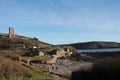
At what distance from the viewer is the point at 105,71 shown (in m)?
19.7

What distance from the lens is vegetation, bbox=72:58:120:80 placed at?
61.9ft

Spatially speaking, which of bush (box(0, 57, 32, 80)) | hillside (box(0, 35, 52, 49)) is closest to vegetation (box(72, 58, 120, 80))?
bush (box(0, 57, 32, 80))

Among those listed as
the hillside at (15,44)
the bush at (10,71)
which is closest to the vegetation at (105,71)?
the bush at (10,71)

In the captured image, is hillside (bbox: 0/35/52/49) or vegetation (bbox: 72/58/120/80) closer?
vegetation (bbox: 72/58/120/80)

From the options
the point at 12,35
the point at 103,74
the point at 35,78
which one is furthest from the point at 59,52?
the point at 103,74

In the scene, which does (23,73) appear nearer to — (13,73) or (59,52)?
(13,73)

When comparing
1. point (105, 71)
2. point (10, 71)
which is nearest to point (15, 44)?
point (10, 71)

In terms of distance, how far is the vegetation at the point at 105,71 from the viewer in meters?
18.9

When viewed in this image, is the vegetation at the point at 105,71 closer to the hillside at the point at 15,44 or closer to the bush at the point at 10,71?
the bush at the point at 10,71

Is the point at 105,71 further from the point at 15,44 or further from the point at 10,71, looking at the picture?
the point at 15,44

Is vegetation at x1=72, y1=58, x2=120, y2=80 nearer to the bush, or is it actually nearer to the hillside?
the bush

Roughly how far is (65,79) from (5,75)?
699 centimetres

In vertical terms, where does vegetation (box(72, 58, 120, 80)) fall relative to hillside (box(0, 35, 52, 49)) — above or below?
below

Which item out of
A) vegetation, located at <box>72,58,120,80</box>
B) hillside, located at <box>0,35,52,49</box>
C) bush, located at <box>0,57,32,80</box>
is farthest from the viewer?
hillside, located at <box>0,35,52,49</box>
